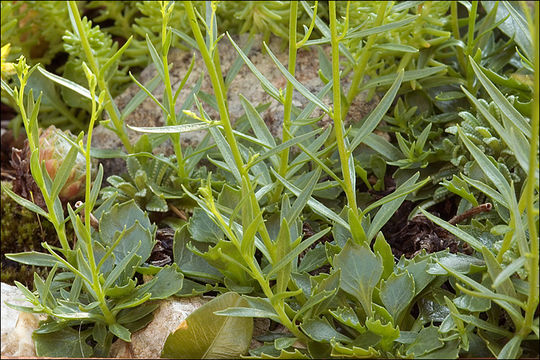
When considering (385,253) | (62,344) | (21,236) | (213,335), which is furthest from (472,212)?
(21,236)

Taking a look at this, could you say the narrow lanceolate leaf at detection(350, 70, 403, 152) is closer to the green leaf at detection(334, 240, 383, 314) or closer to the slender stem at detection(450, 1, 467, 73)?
the green leaf at detection(334, 240, 383, 314)

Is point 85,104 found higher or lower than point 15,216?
higher

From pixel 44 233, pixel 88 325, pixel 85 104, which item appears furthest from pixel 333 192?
pixel 85 104

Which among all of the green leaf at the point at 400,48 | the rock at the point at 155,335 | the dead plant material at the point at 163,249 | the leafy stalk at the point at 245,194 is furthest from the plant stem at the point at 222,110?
the green leaf at the point at 400,48

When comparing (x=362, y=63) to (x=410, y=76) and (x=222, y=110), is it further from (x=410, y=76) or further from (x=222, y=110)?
(x=222, y=110)

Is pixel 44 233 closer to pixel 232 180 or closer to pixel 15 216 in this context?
pixel 15 216
